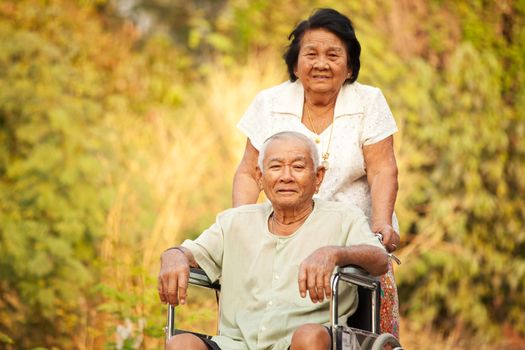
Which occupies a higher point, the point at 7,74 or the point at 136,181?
the point at 7,74

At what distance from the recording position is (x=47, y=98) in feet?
25.6

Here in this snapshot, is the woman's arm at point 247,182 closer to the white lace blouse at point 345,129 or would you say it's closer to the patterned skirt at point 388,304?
the white lace blouse at point 345,129

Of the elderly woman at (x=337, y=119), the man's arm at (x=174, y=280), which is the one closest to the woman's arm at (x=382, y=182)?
the elderly woman at (x=337, y=119)

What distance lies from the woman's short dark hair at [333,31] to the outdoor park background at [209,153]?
7.36 feet

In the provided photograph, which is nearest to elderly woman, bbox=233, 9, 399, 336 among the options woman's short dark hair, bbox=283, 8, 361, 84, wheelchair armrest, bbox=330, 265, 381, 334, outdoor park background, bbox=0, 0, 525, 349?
woman's short dark hair, bbox=283, 8, 361, 84

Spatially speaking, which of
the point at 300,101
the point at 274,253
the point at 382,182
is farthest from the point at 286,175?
the point at 300,101

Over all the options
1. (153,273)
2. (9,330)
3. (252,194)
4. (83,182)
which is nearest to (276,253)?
(252,194)

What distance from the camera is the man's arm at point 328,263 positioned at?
3.41 meters

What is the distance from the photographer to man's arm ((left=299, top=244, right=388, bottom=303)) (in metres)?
3.41

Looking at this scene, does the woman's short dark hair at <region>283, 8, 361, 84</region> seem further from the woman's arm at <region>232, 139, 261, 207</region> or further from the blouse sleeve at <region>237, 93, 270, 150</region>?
the woman's arm at <region>232, 139, 261, 207</region>

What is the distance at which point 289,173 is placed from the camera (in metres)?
3.80

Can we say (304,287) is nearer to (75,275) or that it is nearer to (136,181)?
(75,275)

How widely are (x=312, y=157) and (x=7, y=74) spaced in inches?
180

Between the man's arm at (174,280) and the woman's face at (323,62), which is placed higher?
the woman's face at (323,62)
